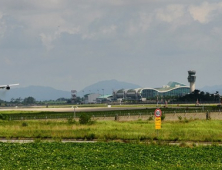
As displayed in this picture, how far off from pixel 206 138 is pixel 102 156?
17.2 m

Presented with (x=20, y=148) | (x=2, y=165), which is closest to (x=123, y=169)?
(x=2, y=165)

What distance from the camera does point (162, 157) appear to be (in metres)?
31.0

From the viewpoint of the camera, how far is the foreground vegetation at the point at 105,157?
27656mm

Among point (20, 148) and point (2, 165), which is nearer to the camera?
point (2, 165)

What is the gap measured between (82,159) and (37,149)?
642 cm

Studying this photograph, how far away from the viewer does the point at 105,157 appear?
30875 millimetres

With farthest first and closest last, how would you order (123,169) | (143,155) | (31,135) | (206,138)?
1. (31,135)
2. (206,138)
3. (143,155)
4. (123,169)

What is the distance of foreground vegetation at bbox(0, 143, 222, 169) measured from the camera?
27656 mm

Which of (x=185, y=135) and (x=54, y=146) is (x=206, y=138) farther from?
(x=54, y=146)

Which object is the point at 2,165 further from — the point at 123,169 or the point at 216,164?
the point at 216,164

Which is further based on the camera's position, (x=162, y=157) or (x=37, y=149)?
(x=37, y=149)

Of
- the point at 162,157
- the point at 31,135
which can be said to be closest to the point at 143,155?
the point at 162,157

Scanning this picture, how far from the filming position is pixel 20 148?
35719 millimetres

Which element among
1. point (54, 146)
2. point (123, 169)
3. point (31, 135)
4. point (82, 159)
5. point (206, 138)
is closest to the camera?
point (123, 169)
